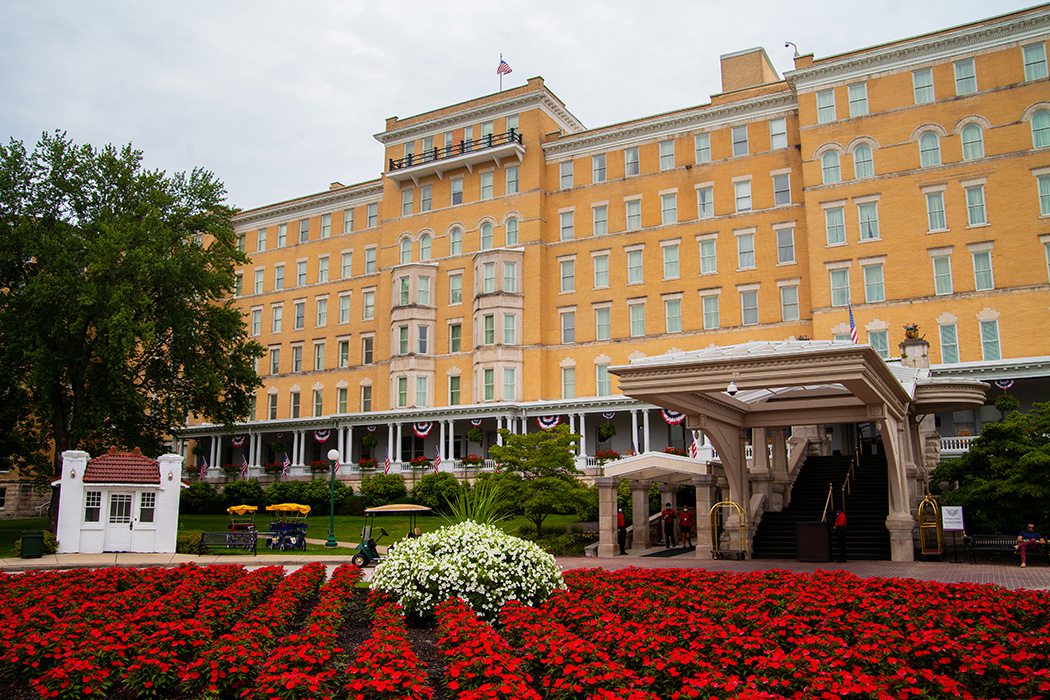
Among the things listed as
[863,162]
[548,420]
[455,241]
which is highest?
[863,162]

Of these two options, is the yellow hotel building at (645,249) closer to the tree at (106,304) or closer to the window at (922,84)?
the window at (922,84)

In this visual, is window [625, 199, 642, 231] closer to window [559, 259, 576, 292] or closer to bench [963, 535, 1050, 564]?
window [559, 259, 576, 292]

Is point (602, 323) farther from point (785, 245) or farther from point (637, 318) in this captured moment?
point (785, 245)

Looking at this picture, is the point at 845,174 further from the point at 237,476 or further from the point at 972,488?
the point at 237,476

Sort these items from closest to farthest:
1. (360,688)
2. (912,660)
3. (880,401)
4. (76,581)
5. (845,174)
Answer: (360,688) → (912,660) → (76,581) → (880,401) → (845,174)

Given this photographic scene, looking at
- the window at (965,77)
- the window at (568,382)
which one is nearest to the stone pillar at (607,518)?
the window at (568,382)

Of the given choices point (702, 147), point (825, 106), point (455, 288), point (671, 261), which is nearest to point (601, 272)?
point (671, 261)

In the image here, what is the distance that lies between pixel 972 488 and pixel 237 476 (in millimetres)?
47055

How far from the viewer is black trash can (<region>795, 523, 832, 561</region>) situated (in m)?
23.6

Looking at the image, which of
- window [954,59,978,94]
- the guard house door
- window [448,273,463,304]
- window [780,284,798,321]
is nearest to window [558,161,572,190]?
window [448,273,463,304]

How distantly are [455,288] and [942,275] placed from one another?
28.3m

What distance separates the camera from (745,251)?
5022 cm

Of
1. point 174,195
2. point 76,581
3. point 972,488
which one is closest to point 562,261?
point 174,195

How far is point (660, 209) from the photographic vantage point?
53.1 metres
